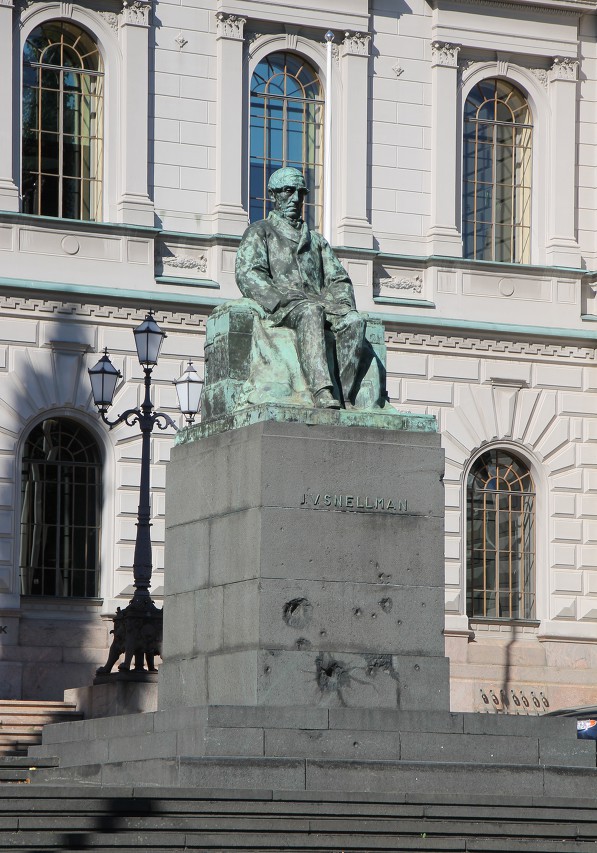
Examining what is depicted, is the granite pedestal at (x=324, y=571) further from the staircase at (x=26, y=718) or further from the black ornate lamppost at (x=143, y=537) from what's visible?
the staircase at (x=26, y=718)

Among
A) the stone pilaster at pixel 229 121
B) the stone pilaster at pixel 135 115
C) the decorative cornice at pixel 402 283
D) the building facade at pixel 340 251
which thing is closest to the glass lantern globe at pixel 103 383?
the building facade at pixel 340 251

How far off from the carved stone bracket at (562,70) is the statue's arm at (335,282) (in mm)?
21256

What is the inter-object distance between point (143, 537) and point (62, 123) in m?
10.6

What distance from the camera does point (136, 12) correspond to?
37.9m

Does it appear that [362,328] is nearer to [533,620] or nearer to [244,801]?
[244,801]

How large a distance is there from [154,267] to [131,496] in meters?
3.88

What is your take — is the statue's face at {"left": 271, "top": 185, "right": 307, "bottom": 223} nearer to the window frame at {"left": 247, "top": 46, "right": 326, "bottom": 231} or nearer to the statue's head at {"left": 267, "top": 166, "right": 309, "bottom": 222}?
the statue's head at {"left": 267, "top": 166, "right": 309, "bottom": 222}

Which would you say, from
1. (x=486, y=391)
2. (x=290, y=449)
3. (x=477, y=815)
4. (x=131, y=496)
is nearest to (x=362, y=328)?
(x=290, y=449)

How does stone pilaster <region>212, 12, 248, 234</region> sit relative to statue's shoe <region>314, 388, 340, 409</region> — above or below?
above

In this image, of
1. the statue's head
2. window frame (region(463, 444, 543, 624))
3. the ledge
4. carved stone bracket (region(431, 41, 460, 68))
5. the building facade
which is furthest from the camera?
carved stone bracket (region(431, 41, 460, 68))

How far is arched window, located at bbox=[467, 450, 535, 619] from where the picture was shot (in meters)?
39.2

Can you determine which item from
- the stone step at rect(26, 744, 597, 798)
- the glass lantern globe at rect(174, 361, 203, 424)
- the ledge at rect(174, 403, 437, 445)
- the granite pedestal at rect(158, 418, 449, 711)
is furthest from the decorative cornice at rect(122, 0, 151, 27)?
the stone step at rect(26, 744, 597, 798)

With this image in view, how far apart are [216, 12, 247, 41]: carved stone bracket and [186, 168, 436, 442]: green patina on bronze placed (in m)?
18.4

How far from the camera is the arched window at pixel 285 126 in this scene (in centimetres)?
3912
